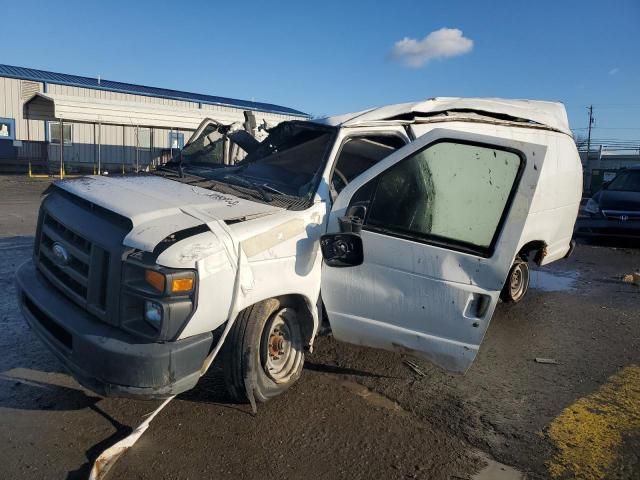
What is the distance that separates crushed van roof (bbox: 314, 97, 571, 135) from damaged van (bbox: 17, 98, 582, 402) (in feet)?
0.85

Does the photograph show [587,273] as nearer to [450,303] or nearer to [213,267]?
[450,303]

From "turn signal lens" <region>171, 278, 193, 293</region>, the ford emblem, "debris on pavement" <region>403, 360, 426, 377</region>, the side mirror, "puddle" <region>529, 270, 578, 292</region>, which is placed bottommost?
"debris on pavement" <region>403, 360, 426, 377</region>

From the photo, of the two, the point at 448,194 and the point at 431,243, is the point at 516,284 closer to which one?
the point at 448,194

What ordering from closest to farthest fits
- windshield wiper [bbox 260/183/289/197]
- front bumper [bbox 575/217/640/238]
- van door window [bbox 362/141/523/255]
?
van door window [bbox 362/141/523/255] → windshield wiper [bbox 260/183/289/197] → front bumper [bbox 575/217/640/238]

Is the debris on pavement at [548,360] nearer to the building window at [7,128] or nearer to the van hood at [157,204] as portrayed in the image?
the van hood at [157,204]

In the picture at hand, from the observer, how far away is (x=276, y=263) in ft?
10.7

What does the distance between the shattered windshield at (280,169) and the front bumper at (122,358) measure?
131 cm

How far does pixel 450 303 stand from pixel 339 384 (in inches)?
46.5

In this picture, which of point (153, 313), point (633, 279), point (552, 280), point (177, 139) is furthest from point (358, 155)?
point (177, 139)

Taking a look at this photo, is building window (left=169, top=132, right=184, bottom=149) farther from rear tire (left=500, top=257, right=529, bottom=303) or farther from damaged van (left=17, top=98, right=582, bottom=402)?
damaged van (left=17, top=98, right=582, bottom=402)

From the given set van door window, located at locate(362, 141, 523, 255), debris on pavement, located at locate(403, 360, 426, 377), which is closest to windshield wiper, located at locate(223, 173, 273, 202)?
van door window, located at locate(362, 141, 523, 255)

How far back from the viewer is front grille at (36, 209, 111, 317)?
2.92m

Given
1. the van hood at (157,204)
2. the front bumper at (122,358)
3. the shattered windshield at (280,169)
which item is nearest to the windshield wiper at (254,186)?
the shattered windshield at (280,169)

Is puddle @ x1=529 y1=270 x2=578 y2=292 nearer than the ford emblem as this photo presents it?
No
